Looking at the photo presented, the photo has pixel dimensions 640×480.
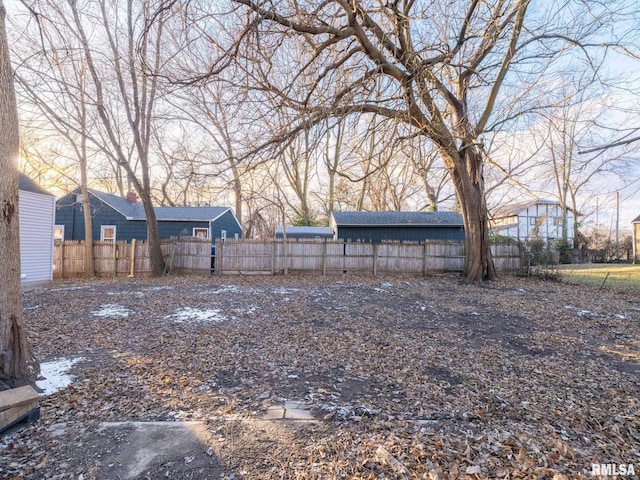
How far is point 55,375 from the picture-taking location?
331 cm

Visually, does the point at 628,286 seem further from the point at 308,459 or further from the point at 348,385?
the point at 308,459

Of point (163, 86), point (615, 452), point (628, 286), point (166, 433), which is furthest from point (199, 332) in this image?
point (628, 286)

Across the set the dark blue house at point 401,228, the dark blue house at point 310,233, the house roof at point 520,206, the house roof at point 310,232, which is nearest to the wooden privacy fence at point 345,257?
the dark blue house at point 401,228

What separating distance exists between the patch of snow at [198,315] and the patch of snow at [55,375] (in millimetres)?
1920

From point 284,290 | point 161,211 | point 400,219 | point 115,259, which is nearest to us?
point 284,290

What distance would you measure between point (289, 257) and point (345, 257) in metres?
2.23

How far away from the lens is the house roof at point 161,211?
17.0m

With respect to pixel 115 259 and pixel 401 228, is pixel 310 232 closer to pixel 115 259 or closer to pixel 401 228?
pixel 401 228

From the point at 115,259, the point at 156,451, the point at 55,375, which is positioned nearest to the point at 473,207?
the point at 156,451

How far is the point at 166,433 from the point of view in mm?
2279

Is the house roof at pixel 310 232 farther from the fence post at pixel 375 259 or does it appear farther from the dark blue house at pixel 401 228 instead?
the fence post at pixel 375 259

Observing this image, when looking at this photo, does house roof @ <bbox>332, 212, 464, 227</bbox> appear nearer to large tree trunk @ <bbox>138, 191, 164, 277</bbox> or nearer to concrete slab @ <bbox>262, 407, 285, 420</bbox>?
large tree trunk @ <bbox>138, 191, 164, 277</bbox>

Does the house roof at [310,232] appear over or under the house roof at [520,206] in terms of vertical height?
under

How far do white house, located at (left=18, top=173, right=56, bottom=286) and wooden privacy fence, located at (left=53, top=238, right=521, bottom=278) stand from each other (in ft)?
5.70
